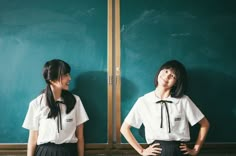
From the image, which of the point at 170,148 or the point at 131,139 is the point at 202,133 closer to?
the point at 170,148

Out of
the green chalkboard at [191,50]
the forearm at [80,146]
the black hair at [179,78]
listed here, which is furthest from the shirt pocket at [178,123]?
the forearm at [80,146]

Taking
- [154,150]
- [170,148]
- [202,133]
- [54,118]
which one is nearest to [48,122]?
[54,118]

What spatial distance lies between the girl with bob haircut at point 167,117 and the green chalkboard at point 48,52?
0.31 meters

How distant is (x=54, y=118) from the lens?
191 centimetres

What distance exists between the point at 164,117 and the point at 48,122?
2.79ft

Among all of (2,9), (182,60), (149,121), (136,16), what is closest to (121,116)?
(149,121)

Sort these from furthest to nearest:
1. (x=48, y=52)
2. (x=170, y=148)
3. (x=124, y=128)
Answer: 1. (x=48, y=52)
2. (x=124, y=128)
3. (x=170, y=148)

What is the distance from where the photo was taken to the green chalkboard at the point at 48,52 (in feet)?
6.86

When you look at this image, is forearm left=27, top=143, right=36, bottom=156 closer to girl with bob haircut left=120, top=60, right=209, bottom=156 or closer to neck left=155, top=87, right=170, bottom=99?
girl with bob haircut left=120, top=60, right=209, bottom=156

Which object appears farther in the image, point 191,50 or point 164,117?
point 191,50

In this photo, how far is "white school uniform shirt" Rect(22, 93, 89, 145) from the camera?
189 cm

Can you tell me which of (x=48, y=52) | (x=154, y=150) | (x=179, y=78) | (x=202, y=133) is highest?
(x=48, y=52)

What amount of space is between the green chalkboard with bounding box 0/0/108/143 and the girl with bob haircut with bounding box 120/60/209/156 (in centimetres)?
31

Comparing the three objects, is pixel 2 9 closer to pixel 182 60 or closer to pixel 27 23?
pixel 27 23
